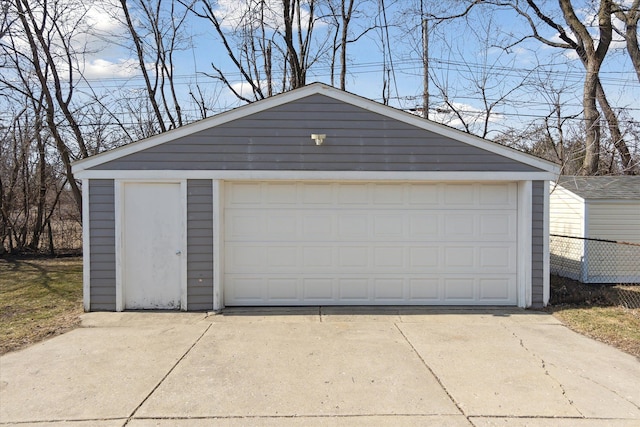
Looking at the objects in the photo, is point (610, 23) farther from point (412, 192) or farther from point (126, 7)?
point (126, 7)

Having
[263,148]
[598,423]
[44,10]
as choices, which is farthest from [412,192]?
[44,10]

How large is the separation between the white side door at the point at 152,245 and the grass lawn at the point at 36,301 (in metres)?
0.91

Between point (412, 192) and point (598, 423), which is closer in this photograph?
point (598, 423)

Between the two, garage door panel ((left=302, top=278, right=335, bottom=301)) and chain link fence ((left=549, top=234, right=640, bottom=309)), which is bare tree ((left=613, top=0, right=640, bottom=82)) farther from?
garage door panel ((left=302, top=278, right=335, bottom=301))

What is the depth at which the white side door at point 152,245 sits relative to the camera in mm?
6562

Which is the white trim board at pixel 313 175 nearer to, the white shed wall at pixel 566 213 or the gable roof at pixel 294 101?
the gable roof at pixel 294 101

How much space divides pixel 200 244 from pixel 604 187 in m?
8.93

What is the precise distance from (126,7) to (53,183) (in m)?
6.33

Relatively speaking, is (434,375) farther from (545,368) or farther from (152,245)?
(152,245)

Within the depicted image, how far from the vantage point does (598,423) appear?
328cm

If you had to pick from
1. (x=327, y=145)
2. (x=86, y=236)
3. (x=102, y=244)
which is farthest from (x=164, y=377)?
(x=327, y=145)

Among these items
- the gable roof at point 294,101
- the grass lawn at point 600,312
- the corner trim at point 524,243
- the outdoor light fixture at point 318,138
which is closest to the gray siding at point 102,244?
the gable roof at point 294,101

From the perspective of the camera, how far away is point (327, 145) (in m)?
6.64

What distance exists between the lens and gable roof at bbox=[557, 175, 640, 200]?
926cm
